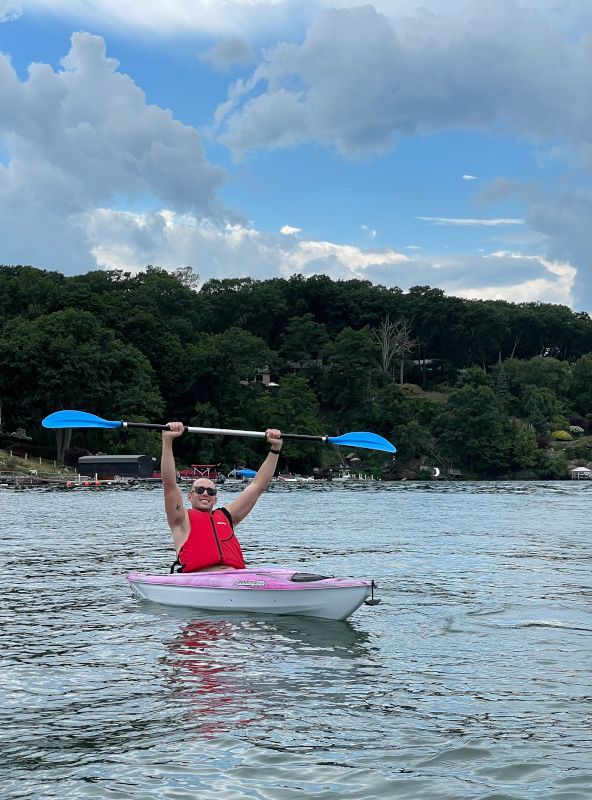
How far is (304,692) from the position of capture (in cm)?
1020

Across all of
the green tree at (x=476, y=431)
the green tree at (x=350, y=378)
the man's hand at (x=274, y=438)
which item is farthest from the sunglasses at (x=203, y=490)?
the green tree at (x=350, y=378)

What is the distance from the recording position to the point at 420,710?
9.45 metres

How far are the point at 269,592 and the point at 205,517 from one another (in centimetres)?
145

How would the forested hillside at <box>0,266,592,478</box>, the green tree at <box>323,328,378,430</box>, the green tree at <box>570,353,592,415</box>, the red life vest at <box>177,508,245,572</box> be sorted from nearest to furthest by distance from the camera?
the red life vest at <box>177,508,245,572</box>
the forested hillside at <box>0,266,592,478</box>
the green tree at <box>323,328,378,430</box>
the green tree at <box>570,353,592,415</box>

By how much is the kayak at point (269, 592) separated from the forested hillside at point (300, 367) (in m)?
79.9

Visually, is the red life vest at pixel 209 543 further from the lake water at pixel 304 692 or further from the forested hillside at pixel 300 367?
the forested hillside at pixel 300 367

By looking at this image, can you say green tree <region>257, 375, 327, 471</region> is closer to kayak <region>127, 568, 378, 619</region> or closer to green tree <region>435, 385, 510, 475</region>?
green tree <region>435, 385, 510, 475</region>

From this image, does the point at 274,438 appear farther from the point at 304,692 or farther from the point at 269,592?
the point at 304,692

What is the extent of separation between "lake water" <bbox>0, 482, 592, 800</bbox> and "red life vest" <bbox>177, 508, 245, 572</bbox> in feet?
2.66

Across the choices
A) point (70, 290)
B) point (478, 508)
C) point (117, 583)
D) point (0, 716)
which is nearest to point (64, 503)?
point (478, 508)

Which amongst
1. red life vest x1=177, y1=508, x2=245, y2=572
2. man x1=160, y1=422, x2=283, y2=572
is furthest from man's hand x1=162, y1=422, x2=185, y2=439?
red life vest x1=177, y1=508, x2=245, y2=572

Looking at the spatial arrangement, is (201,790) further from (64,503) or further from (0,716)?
(64,503)

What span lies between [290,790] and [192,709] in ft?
7.98

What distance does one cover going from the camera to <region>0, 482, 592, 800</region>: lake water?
7477mm
